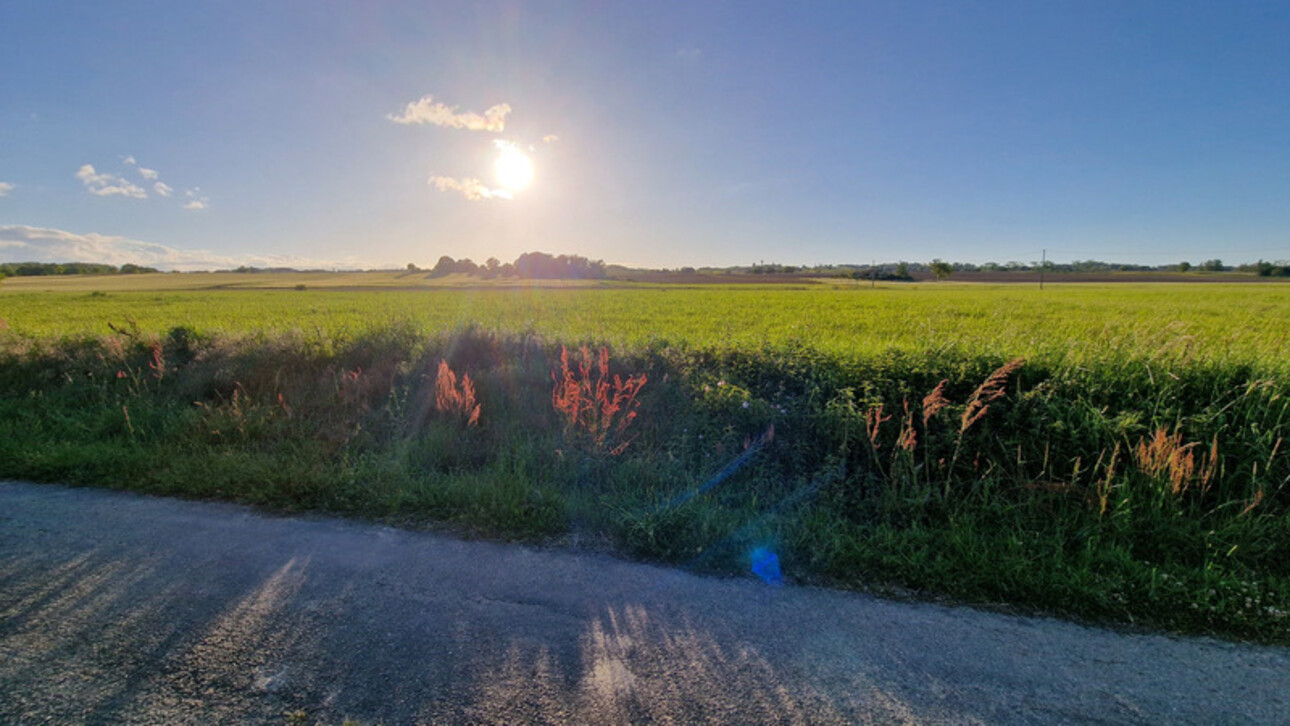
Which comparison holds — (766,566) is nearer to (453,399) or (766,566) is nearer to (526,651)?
(526,651)

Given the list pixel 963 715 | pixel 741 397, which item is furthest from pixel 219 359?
pixel 963 715

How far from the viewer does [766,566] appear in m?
3.25

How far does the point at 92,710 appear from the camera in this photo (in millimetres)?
2094

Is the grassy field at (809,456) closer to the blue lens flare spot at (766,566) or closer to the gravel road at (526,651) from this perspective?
the blue lens flare spot at (766,566)

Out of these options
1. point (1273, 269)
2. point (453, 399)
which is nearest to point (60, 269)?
point (453, 399)

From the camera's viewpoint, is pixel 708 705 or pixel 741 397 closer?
pixel 708 705

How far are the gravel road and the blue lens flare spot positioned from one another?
0.31 feet

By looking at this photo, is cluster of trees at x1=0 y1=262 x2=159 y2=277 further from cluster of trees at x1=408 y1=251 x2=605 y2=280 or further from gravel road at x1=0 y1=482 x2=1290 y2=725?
gravel road at x1=0 y1=482 x2=1290 y2=725

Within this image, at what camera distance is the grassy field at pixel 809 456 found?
3293mm

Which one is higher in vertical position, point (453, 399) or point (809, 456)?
point (453, 399)

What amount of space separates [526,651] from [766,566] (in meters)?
1.62

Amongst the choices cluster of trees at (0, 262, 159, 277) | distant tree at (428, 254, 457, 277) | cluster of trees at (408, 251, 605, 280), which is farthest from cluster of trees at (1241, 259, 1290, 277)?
cluster of trees at (0, 262, 159, 277)

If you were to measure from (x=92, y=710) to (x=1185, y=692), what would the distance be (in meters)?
4.87

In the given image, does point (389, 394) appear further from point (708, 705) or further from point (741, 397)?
point (708, 705)
